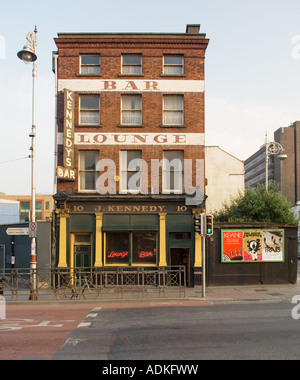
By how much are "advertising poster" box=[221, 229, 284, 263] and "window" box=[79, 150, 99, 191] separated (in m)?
7.94

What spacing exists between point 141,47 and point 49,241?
12368 mm

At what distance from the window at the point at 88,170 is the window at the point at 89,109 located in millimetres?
1821

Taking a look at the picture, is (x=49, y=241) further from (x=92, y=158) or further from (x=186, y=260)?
(x=186, y=260)

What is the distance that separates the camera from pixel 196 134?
21.5 metres

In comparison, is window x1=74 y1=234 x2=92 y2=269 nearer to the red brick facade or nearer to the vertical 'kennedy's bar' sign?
the vertical 'kennedy's bar' sign

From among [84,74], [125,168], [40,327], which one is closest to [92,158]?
[125,168]

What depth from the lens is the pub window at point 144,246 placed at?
833 inches

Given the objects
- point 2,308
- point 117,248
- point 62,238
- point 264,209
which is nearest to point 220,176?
point 264,209

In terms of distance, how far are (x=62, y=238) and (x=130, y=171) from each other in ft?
17.5

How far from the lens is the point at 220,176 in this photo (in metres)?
37.3

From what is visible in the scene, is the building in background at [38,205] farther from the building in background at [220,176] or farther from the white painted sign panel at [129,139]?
the white painted sign panel at [129,139]

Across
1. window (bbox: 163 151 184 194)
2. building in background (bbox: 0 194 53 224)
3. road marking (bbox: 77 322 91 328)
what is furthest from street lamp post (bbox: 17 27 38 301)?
building in background (bbox: 0 194 53 224)

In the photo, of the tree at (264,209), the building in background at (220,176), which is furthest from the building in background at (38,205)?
the tree at (264,209)
